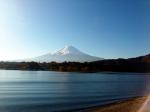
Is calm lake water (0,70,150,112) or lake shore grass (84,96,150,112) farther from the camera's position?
calm lake water (0,70,150,112)

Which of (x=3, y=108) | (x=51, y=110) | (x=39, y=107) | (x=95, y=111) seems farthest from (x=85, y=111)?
(x=3, y=108)

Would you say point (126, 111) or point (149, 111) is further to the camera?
point (126, 111)

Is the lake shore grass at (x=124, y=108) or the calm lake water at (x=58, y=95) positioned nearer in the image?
the lake shore grass at (x=124, y=108)

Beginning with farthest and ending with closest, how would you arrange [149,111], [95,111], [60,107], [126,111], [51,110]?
[60,107], [51,110], [95,111], [126,111], [149,111]

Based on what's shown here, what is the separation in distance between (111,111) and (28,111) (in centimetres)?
875

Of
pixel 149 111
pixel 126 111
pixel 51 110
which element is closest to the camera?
pixel 149 111

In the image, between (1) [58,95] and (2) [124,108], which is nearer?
(2) [124,108]

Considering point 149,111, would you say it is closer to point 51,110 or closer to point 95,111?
point 95,111

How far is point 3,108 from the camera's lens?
33.5 meters

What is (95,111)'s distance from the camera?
97.3ft

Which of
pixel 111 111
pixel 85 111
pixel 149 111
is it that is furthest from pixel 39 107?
pixel 149 111

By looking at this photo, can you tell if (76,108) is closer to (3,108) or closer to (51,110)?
(51,110)

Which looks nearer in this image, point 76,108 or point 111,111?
point 111,111

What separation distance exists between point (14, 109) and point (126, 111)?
495 inches
